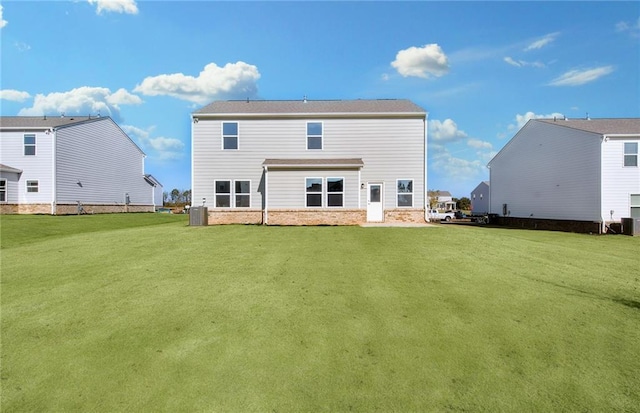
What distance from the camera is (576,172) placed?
20.8 meters

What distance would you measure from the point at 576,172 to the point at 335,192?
14.9 meters

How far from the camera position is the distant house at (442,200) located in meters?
72.6

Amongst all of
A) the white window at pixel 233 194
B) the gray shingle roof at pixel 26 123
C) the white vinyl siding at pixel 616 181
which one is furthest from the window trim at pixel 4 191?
the white vinyl siding at pixel 616 181

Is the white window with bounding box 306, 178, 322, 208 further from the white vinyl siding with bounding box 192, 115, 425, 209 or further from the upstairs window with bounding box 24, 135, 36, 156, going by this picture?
the upstairs window with bounding box 24, 135, 36, 156

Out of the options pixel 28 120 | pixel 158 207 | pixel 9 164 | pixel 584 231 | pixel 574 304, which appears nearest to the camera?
pixel 574 304

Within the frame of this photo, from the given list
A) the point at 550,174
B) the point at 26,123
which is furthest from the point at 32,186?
the point at 550,174

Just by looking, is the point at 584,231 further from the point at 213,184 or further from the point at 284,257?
the point at 213,184

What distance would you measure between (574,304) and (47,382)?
784 cm

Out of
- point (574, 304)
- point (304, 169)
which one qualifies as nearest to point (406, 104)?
point (304, 169)

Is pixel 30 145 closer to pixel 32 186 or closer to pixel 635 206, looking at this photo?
pixel 32 186

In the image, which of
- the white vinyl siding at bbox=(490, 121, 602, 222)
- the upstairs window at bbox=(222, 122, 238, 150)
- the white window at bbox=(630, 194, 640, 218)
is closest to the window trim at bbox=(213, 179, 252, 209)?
the upstairs window at bbox=(222, 122, 238, 150)

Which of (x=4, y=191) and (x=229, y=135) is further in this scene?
(x=4, y=191)

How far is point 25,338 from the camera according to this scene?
16.0ft

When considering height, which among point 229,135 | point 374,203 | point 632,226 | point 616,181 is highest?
point 229,135
